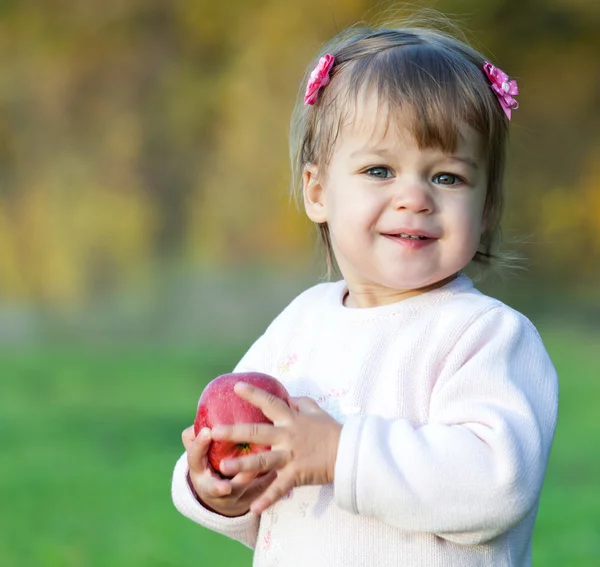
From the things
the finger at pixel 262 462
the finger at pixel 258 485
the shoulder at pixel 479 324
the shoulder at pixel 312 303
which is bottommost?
the finger at pixel 258 485

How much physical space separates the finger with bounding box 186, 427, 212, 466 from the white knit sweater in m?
0.19

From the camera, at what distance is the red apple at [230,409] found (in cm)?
212

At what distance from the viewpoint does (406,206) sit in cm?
218

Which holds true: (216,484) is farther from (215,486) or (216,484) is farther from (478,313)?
(478,313)

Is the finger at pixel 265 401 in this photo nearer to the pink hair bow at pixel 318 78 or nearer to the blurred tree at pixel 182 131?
the pink hair bow at pixel 318 78

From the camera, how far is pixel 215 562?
16.2 feet

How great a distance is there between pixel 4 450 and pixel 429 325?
6.03m

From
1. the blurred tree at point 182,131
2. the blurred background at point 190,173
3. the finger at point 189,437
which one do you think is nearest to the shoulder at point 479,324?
the finger at point 189,437

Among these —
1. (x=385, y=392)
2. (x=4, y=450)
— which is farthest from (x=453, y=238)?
(x=4, y=450)

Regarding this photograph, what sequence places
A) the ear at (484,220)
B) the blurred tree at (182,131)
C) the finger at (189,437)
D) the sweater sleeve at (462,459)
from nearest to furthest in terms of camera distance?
the sweater sleeve at (462,459), the finger at (189,437), the ear at (484,220), the blurred tree at (182,131)

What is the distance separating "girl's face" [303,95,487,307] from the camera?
219 centimetres

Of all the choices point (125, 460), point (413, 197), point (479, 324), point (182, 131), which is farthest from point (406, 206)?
point (182, 131)

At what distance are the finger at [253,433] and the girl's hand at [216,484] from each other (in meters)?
0.07

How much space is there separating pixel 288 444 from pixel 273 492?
0.32 ft
